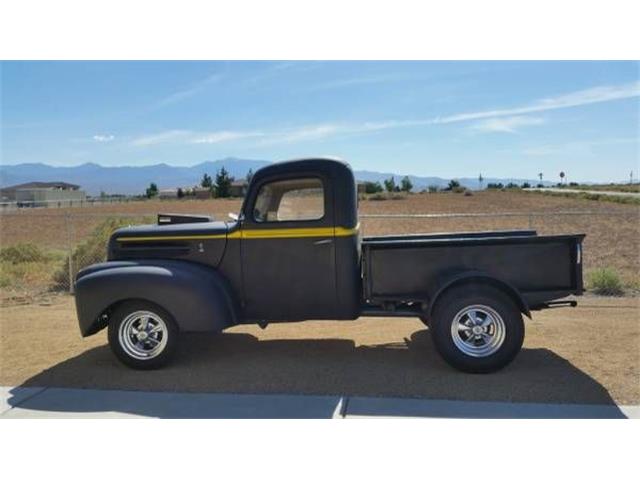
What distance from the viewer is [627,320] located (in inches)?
322

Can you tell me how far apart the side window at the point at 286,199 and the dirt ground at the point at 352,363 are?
Answer: 162 cm

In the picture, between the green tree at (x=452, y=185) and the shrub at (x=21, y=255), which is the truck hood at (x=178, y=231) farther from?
the green tree at (x=452, y=185)

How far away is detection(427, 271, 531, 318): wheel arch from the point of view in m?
5.76

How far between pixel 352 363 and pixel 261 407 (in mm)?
1526

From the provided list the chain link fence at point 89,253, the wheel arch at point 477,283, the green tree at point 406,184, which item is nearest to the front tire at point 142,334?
the wheel arch at point 477,283

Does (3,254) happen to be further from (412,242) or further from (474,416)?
(474,416)

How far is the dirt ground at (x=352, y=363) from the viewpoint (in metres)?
5.53

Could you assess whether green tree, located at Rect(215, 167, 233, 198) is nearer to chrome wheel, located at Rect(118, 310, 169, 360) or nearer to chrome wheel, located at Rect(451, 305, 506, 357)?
chrome wheel, located at Rect(118, 310, 169, 360)

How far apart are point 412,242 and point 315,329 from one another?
2478 mm

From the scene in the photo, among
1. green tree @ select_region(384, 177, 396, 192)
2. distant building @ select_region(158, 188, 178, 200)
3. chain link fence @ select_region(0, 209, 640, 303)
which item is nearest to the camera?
chain link fence @ select_region(0, 209, 640, 303)

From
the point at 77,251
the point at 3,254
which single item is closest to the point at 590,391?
the point at 77,251

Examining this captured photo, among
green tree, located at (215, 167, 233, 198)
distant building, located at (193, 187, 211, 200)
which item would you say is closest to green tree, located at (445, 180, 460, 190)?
green tree, located at (215, 167, 233, 198)

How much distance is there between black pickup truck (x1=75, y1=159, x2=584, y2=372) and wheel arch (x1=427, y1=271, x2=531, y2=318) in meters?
0.01

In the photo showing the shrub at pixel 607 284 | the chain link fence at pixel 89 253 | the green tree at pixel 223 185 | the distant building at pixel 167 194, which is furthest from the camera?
the distant building at pixel 167 194
